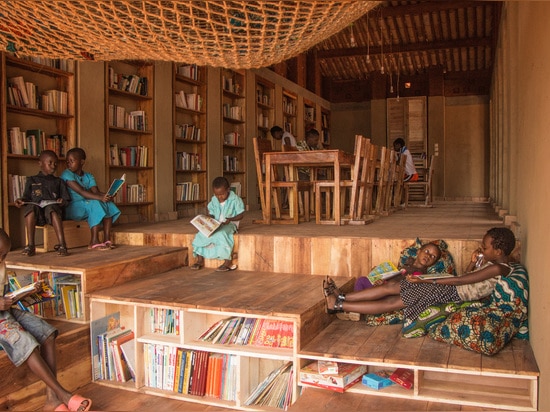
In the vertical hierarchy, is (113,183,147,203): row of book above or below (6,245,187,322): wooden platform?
above

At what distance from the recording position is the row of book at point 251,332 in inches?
115

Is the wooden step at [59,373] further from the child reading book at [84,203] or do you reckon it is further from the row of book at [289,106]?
the row of book at [289,106]

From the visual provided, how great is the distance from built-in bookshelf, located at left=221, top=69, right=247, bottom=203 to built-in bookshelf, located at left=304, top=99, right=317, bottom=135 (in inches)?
126

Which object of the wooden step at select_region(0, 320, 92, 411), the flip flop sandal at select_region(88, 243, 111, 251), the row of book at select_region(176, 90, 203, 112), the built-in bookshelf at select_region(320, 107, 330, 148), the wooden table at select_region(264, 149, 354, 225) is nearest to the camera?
the wooden step at select_region(0, 320, 92, 411)

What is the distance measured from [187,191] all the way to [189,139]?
0.71m

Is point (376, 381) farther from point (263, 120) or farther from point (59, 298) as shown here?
point (263, 120)

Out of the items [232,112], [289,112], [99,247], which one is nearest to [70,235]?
[99,247]

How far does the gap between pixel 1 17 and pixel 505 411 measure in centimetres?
262

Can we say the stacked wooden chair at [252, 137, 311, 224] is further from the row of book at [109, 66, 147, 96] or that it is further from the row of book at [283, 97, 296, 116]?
the row of book at [283, 97, 296, 116]

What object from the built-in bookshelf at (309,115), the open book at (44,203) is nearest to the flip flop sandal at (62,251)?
the open book at (44,203)

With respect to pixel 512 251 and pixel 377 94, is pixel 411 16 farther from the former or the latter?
pixel 512 251

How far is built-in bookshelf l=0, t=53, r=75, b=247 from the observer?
14.2 ft

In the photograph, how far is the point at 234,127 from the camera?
8.39 metres

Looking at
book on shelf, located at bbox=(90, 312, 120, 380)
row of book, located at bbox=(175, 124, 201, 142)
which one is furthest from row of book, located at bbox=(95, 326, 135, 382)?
row of book, located at bbox=(175, 124, 201, 142)
